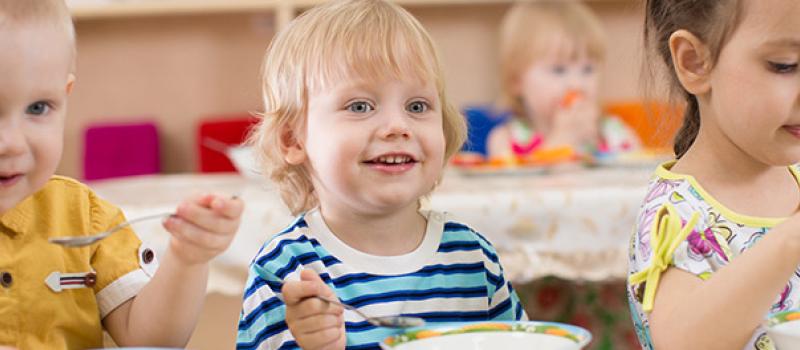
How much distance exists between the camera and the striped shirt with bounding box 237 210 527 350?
1.16m

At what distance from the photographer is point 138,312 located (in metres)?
1.09

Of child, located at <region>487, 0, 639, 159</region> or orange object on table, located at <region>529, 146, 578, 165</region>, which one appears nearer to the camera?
orange object on table, located at <region>529, 146, 578, 165</region>

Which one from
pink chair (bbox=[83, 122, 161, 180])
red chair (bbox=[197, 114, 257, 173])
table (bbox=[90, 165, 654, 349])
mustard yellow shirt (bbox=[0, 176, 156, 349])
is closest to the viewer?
mustard yellow shirt (bbox=[0, 176, 156, 349])

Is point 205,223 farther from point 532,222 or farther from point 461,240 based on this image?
point 532,222

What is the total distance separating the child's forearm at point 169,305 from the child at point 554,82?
1849 mm

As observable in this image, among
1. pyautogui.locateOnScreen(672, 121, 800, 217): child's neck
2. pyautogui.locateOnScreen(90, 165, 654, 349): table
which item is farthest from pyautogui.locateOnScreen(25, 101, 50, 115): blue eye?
pyautogui.locateOnScreen(90, 165, 654, 349): table

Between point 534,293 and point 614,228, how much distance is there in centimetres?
62

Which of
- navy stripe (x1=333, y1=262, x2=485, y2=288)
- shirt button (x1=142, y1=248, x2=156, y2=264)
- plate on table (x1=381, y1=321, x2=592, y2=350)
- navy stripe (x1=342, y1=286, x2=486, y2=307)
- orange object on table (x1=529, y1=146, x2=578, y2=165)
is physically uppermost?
shirt button (x1=142, y1=248, x2=156, y2=264)

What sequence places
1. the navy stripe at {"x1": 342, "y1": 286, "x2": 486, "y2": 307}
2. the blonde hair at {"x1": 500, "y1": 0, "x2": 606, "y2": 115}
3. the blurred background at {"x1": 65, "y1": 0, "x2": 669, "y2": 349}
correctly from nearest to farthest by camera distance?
the navy stripe at {"x1": 342, "y1": 286, "x2": 486, "y2": 307}
the blurred background at {"x1": 65, "y1": 0, "x2": 669, "y2": 349}
the blonde hair at {"x1": 500, "y1": 0, "x2": 606, "y2": 115}

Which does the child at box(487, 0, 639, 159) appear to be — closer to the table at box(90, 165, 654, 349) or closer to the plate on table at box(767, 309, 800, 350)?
the table at box(90, 165, 654, 349)

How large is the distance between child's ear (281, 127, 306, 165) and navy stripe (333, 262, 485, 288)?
146 millimetres

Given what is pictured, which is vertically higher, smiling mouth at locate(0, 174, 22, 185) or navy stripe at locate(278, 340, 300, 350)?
smiling mouth at locate(0, 174, 22, 185)

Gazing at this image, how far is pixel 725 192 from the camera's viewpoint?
3.75 feet

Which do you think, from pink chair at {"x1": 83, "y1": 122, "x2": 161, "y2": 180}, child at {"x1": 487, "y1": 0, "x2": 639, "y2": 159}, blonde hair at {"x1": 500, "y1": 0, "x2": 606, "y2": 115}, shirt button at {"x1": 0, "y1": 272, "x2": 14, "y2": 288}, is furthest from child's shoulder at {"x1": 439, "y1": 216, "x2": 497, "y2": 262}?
pink chair at {"x1": 83, "y1": 122, "x2": 161, "y2": 180}
